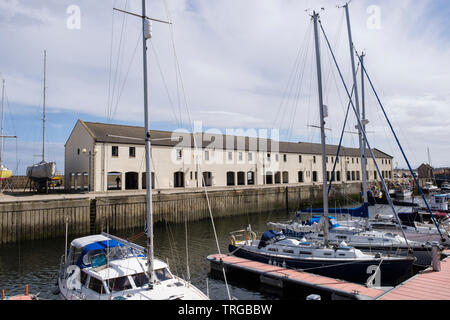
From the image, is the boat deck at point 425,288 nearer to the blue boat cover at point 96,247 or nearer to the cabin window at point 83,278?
Result: the blue boat cover at point 96,247

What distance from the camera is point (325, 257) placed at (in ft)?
49.4

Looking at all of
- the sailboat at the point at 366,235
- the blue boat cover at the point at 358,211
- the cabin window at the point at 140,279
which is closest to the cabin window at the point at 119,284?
the cabin window at the point at 140,279

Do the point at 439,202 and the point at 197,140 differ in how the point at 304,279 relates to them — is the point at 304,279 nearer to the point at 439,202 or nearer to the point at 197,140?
the point at 439,202

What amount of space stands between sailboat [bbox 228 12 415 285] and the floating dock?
0.66 m

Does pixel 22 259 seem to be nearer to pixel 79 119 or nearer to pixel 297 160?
pixel 79 119

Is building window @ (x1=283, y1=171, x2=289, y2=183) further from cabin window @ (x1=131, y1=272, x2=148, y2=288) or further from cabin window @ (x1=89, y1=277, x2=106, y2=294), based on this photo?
cabin window @ (x1=89, y1=277, x2=106, y2=294)

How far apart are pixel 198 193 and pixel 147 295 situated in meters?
25.1

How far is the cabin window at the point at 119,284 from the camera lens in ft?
32.5

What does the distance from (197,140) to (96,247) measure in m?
35.1

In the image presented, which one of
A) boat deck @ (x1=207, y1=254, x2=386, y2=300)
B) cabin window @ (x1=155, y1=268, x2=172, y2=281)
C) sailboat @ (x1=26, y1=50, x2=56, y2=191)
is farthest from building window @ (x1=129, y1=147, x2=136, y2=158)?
cabin window @ (x1=155, y1=268, x2=172, y2=281)

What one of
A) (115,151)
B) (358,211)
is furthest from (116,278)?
(115,151)

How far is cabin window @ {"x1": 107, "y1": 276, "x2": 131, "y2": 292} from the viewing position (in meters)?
9.90

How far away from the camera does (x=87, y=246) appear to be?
460 inches
